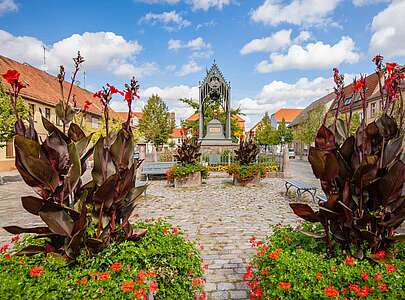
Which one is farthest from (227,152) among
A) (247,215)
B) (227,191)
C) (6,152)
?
(6,152)

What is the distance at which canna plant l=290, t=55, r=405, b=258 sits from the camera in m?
2.51

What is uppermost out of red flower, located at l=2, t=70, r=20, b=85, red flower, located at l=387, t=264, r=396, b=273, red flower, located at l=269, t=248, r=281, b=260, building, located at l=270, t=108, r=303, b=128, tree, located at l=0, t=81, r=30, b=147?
building, located at l=270, t=108, r=303, b=128

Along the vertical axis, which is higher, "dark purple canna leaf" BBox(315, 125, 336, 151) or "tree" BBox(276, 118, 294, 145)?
"tree" BBox(276, 118, 294, 145)

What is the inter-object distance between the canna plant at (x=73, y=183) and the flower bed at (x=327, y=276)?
50.9 inches

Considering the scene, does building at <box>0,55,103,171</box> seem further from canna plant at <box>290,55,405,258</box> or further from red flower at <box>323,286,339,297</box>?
red flower at <box>323,286,339,297</box>

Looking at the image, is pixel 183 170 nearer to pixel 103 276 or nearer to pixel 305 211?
pixel 305 211

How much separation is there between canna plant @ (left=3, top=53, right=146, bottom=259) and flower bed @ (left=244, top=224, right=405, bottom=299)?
129cm

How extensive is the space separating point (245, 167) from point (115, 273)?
10.3 metres

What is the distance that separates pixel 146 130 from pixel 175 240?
124 feet

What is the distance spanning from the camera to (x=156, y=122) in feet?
134

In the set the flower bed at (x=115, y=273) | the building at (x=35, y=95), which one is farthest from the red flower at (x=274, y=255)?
the building at (x=35, y=95)

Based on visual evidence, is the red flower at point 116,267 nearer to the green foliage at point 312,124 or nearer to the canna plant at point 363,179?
the canna plant at point 363,179

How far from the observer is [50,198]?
246 cm

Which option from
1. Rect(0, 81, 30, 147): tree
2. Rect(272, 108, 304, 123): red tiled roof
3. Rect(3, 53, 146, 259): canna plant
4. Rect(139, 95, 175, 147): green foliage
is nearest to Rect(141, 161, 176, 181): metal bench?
Rect(0, 81, 30, 147): tree
